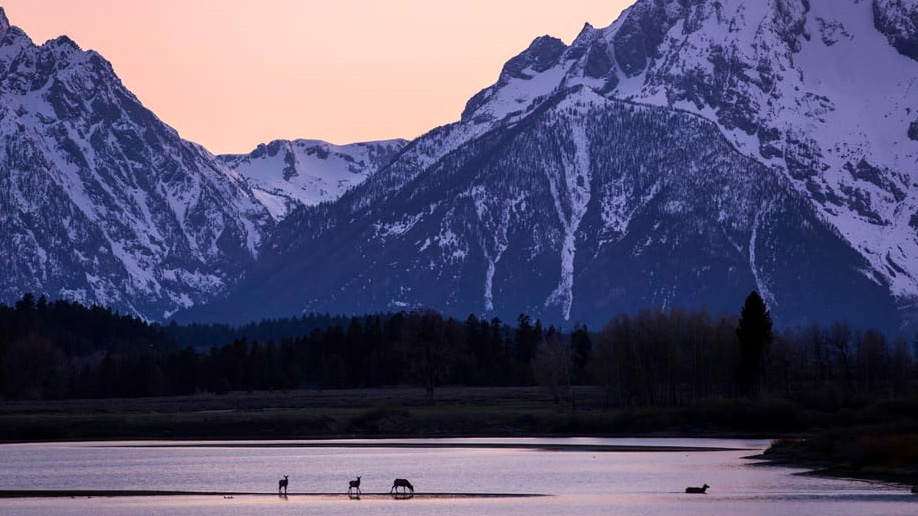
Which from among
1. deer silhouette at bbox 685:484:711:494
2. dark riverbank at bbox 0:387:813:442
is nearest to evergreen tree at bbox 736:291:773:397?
dark riverbank at bbox 0:387:813:442

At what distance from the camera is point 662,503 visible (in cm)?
10212

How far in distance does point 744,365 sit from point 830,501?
81.4 metres

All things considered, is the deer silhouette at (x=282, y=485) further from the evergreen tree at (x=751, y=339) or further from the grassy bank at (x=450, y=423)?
the evergreen tree at (x=751, y=339)

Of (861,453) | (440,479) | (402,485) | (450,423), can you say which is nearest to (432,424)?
(450,423)

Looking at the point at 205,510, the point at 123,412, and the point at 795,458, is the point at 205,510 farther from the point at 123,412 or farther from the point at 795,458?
the point at 123,412

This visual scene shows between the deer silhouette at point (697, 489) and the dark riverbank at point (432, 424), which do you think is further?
the dark riverbank at point (432, 424)

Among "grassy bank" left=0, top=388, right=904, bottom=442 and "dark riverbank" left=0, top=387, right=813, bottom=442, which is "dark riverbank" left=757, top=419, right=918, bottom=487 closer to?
"grassy bank" left=0, top=388, right=904, bottom=442

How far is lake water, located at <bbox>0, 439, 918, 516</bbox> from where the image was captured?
329ft

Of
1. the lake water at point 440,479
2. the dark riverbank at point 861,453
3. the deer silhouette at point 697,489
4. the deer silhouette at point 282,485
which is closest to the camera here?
the lake water at point 440,479

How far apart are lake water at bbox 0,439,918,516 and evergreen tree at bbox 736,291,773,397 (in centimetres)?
2232

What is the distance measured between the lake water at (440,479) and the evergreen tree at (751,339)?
2232 cm

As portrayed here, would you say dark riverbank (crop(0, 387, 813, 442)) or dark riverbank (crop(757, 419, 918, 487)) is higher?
dark riverbank (crop(0, 387, 813, 442))

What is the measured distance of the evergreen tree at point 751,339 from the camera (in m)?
180

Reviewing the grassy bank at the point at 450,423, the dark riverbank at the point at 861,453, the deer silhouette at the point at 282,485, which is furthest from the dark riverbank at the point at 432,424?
the deer silhouette at the point at 282,485
